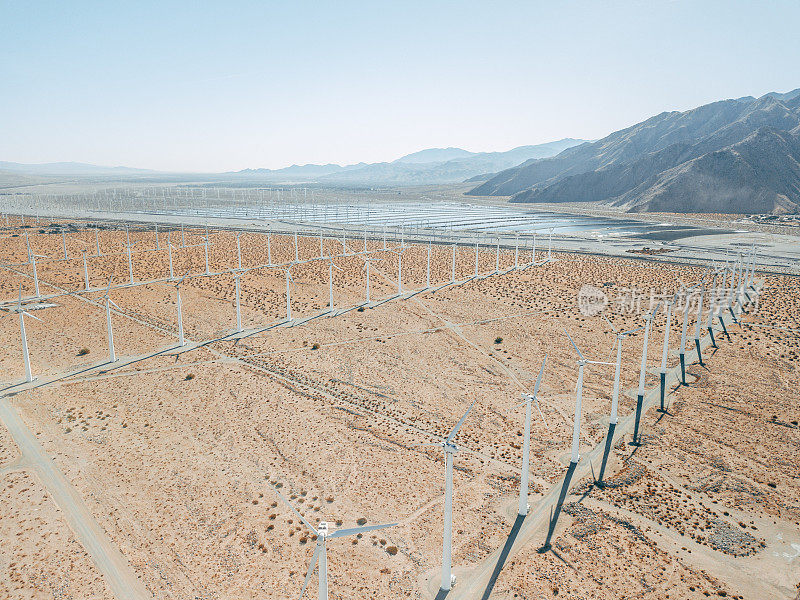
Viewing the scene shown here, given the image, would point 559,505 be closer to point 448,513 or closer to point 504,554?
point 504,554

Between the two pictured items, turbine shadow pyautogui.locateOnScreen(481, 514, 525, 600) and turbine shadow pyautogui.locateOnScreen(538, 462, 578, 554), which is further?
turbine shadow pyautogui.locateOnScreen(538, 462, 578, 554)

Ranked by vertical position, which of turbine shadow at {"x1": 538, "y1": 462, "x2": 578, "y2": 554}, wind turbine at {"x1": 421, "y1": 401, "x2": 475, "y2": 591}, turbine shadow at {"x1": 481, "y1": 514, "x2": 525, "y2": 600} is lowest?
turbine shadow at {"x1": 481, "y1": 514, "x2": 525, "y2": 600}

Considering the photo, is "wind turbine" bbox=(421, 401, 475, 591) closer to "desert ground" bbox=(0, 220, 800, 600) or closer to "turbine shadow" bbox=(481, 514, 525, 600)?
"desert ground" bbox=(0, 220, 800, 600)

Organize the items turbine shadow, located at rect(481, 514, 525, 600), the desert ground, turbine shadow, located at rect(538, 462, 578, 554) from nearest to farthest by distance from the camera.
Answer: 1. turbine shadow, located at rect(481, 514, 525, 600)
2. the desert ground
3. turbine shadow, located at rect(538, 462, 578, 554)

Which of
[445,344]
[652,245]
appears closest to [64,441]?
[445,344]

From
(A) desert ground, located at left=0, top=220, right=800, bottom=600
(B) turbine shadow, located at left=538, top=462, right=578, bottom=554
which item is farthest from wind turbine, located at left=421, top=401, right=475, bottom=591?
(B) turbine shadow, located at left=538, top=462, right=578, bottom=554

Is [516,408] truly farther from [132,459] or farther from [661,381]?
[132,459]
